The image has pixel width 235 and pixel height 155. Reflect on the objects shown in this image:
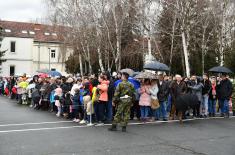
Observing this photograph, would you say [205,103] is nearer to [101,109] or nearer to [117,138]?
[101,109]

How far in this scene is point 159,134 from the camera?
11977mm

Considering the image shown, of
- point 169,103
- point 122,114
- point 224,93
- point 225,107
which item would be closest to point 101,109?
point 122,114

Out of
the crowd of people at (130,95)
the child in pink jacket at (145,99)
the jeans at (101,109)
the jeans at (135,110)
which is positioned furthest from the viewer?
the jeans at (135,110)

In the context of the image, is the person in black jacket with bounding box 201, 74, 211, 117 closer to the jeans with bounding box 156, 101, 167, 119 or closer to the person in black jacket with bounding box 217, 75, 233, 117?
the person in black jacket with bounding box 217, 75, 233, 117

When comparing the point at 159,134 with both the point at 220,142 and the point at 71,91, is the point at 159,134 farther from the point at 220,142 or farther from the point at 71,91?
the point at 71,91

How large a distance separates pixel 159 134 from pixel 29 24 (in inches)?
2648

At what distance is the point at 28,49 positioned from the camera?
72188 millimetres

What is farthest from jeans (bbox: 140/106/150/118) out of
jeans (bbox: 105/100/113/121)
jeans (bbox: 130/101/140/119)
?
jeans (bbox: 105/100/113/121)

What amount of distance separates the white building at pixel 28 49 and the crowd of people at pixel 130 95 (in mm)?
53634

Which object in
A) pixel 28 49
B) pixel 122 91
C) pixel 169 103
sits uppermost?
pixel 28 49

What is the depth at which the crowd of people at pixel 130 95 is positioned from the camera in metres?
14.0

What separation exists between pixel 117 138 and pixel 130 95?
1.85 meters

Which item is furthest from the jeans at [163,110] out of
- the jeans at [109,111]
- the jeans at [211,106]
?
the jeans at [211,106]

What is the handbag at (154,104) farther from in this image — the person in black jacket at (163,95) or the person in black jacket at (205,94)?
the person in black jacket at (205,94)
